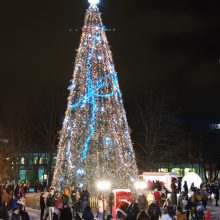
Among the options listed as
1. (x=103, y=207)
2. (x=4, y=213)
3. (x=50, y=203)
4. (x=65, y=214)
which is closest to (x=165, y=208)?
(x=65, y=214)

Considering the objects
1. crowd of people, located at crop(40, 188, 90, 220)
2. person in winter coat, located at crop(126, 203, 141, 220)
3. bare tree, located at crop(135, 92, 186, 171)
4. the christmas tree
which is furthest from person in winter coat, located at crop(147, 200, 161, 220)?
bare tree, located at crop(135, 92, 186, 171)

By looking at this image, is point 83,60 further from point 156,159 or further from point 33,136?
point 33,136

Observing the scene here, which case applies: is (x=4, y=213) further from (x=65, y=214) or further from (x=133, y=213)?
(x=133, y=213)

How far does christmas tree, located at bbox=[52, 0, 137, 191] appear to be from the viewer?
26953 mm

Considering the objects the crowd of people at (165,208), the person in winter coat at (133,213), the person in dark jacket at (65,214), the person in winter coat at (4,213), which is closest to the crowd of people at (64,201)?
the person in winter coat at (4,213)

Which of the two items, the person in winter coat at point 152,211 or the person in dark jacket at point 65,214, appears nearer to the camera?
the person in winter coat at point 152,211

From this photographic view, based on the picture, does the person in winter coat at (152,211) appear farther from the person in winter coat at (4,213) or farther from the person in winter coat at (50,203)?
the person in winter coat at (4,213)

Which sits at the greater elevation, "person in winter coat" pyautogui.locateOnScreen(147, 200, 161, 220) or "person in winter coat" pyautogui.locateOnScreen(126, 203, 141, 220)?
"person in winter coat" pyautogui.locateOnScreen(126, 203, 141, 220)

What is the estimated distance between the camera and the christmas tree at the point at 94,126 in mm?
26953

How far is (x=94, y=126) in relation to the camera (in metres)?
27.0

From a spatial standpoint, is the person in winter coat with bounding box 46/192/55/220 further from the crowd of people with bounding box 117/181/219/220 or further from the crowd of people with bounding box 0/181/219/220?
the crowd of people with bounding box 117/181/219/220

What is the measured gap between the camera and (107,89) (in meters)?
27.6

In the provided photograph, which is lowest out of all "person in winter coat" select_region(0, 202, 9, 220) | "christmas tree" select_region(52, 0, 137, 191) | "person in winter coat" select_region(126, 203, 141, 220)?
"person in winter coat" select_region(0, 202, 9, 220)

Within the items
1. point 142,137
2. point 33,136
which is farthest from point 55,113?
point 142,137
